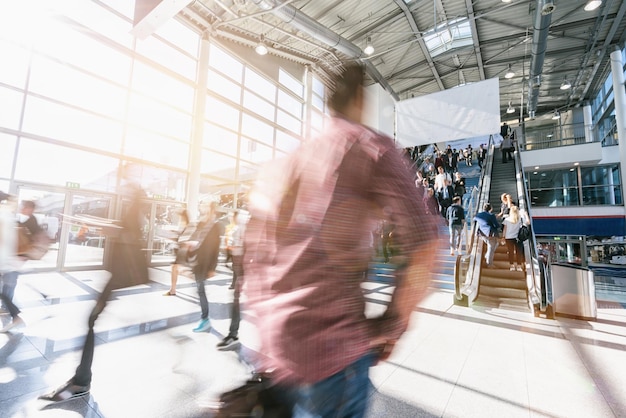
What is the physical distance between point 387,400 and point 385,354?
1.99 metres

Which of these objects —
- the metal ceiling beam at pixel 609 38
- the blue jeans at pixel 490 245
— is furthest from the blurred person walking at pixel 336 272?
the metal ceiling beam at pixel 609 38

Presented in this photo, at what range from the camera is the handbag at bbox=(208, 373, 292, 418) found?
0.73m

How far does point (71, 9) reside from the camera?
846 cm

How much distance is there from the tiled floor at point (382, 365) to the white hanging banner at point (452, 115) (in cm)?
779

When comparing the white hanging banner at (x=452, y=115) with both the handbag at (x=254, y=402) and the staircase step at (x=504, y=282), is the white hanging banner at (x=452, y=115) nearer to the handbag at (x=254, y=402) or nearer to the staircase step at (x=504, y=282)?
the staircase step at (x=504, y=282)

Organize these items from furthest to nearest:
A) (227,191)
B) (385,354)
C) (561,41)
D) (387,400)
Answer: (561,41)
(227,191)
(387,400)
(385,354)

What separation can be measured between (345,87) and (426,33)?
41.5ft

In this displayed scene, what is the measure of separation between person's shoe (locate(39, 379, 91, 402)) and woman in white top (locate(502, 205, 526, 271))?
692cm

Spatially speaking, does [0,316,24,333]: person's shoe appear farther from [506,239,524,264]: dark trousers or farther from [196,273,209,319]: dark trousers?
[506,239,524,264]: dark trousers

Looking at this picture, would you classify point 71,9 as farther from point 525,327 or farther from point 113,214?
point 525,327

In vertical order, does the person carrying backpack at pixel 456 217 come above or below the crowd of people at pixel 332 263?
above

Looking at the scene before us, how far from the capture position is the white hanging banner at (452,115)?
10.7 metres

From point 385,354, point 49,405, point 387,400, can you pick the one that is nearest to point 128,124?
point 49,405

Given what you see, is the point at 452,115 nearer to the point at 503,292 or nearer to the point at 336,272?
the point at 503,292
